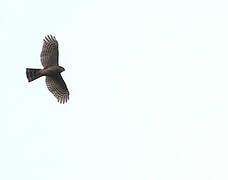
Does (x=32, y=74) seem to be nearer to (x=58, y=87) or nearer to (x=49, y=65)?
(x=49, y=65)

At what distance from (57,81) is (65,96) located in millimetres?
1436

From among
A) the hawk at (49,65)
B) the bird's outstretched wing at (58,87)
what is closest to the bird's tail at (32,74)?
the hawk at (49,65)

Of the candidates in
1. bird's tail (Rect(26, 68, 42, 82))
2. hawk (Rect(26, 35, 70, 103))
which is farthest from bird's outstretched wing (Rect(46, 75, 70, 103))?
bird's tail (Rect(26, 68, 42, 82))

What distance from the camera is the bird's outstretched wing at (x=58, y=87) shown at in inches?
1922

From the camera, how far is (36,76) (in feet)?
152

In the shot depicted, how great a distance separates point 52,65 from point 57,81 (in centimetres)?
182

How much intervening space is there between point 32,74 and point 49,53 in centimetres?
210

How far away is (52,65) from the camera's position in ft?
156

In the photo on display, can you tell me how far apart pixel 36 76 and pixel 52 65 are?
5.27 feet

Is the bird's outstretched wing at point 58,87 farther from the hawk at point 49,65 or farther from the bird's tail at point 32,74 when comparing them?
the bird's tail at point 32,74

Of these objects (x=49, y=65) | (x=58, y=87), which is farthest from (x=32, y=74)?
(x=58, y=87)

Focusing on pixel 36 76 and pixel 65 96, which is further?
pixel 65 96

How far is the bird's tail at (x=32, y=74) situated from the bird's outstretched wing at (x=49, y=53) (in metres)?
0.84

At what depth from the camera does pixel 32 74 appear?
46.2 metres
